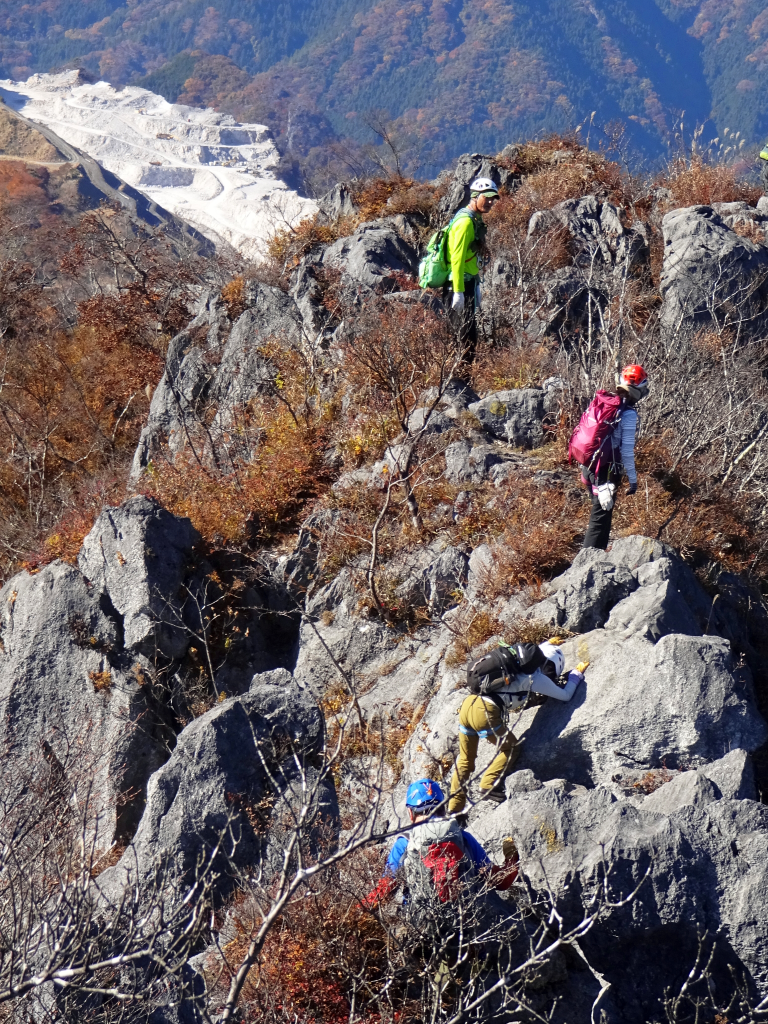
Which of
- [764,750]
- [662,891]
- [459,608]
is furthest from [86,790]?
[764,750]

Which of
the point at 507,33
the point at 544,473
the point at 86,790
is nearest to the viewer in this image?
the point at 86,790

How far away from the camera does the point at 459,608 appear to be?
356 inches

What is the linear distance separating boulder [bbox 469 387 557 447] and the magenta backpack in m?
3.06

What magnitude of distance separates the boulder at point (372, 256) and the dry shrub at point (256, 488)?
11.3 ft

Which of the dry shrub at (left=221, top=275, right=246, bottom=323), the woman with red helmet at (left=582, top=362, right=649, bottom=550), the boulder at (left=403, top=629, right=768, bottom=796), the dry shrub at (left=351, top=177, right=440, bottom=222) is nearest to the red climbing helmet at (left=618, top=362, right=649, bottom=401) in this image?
the woman with red helmet at (left=582, top=362, right=649, bottom=550)

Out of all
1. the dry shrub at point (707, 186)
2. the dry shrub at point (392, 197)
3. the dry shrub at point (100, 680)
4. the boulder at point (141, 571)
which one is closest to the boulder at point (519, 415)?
the boulder at point (141, 571)

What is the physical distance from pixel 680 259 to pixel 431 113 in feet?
354

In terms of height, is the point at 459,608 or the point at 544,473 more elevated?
the point at 544,473

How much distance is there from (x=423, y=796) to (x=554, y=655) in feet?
6.63

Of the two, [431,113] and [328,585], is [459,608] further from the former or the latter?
[431,113]

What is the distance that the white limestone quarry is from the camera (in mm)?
61062

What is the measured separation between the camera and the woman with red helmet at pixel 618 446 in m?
7.62

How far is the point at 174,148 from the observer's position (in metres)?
76.9

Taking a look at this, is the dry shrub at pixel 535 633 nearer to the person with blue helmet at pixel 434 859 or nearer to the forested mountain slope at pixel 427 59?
the person with blue helmet at pixel 434 859
